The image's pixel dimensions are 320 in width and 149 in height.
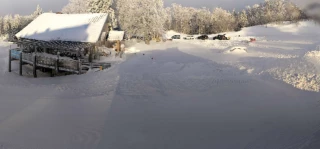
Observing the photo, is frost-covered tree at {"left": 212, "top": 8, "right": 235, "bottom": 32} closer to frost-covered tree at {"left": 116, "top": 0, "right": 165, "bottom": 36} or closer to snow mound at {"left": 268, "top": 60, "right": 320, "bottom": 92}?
frost-covered tree at {"left": 116, "top": 0, "right": 165, "bottom": 36}

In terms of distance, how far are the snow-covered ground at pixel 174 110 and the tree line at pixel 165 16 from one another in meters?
3.58

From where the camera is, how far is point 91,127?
10.9 metres

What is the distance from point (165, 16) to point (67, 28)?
21.8 meters

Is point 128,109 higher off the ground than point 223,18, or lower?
lower

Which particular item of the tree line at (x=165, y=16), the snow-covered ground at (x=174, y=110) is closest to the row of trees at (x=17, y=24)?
the tree line at (x=165, y=16)

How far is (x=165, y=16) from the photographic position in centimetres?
5206

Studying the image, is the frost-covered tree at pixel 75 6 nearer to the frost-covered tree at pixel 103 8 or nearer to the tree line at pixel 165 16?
the tree line at pixel 165 16

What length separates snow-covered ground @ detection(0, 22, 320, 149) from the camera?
371 inches

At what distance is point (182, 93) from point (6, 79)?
16.6 m

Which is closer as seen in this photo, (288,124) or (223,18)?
(288,124)

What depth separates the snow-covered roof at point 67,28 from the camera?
32.0 meters

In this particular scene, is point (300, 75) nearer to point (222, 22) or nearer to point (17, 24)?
point (222, 22)

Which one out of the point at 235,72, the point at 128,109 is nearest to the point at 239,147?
the point at 128,109

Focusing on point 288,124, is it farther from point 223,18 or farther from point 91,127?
point 223,18
